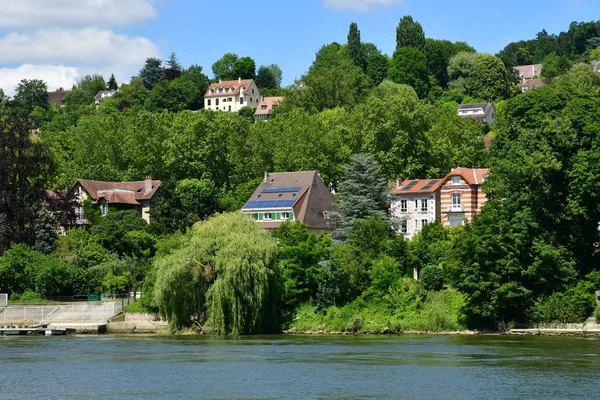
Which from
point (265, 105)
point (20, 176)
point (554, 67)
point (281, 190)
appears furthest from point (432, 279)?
point (554, 67)

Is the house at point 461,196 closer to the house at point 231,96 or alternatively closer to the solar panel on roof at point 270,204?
the solar panel on roof at point 270,204

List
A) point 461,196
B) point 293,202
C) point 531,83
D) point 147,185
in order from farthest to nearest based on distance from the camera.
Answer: point 531,83 → point 147,185 → point 293,202 → point 461,196

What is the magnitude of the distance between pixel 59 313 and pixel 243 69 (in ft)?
399

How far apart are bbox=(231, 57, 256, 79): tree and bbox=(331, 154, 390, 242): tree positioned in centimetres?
10985

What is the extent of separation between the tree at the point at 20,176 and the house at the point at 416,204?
91.5ft

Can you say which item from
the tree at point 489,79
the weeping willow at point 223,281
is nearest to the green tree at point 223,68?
the tree at point 489,79

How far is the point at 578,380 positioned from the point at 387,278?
27.2m

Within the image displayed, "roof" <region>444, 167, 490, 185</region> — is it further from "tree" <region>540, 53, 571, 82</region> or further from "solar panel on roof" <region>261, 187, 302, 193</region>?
"tree" <region>540, 53, 571, 82</region>

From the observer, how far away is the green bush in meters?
69.9

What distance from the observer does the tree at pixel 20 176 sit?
86094 mm

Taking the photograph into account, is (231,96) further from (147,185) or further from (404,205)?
(404,205)

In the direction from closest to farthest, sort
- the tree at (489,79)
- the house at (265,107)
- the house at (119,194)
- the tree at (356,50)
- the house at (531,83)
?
the house at (119,194)
the tree at (489,79)
the house at (265,107)
the house at (531,83)
the tree at (356,50)

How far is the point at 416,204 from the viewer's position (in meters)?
90.0

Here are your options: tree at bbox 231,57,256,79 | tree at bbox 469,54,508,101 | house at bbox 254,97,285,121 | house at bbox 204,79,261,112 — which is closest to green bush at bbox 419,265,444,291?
tree at bbox 469,54,508,101
